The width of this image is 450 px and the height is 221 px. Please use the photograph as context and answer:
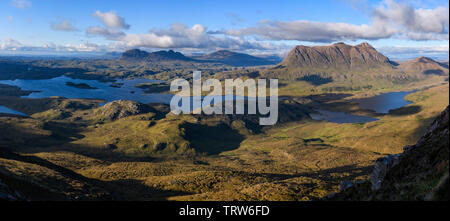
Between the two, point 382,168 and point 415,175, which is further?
point 382,168

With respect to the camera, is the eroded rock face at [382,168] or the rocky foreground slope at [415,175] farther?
the eroded rock face at [382,168]

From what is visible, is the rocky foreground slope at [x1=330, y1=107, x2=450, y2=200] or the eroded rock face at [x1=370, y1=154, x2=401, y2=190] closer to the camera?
the rocky foreground slope at [x1=330, y1=107, x2=450, y2=200]

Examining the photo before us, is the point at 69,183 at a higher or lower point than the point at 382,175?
lower

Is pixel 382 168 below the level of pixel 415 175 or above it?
below
